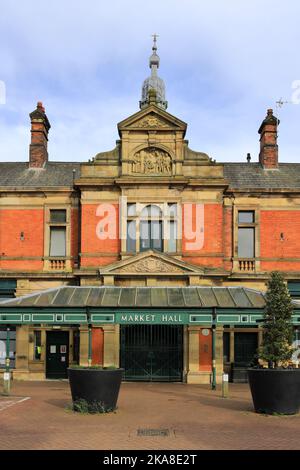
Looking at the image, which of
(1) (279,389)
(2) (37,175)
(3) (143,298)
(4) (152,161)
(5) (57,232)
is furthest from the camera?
(2) (37,175)

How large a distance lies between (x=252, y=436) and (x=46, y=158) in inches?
819

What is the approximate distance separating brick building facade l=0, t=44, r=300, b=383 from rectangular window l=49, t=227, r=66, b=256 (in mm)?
46

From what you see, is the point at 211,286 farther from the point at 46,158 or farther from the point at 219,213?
the point at 46,158

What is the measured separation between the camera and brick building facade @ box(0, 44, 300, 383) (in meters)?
24.4

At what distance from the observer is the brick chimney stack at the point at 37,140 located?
28641mm

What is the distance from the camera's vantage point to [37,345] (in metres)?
25.9

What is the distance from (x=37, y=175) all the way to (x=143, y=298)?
9256 millimetres

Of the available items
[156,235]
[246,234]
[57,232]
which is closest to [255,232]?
[246,234]

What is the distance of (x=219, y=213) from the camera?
25.5 m

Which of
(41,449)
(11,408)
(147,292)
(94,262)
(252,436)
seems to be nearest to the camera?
(41,449)

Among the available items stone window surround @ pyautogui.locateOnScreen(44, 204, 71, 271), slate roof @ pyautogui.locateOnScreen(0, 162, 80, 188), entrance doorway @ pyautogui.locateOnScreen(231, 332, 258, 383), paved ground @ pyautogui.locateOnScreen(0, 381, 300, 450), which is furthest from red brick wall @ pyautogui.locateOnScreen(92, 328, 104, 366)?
slate roof @ pyautogui.locateOnScreen(0, 162, 80, 188)

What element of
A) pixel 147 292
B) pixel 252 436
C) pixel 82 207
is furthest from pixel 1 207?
pixel 252 436

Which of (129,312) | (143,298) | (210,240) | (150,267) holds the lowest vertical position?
(129,312)

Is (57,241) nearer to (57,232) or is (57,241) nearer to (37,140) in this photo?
(57,232)
